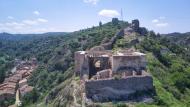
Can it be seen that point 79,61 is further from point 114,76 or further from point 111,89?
point 111,89

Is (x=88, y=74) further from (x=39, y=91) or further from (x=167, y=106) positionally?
(x=39, y=91)

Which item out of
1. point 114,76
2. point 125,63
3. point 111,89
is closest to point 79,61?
point 125,63

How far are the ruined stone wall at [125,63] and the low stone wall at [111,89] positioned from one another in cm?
448

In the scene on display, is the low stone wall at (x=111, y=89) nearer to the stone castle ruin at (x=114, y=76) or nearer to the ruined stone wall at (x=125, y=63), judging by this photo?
the stone castle ruin at (x=114, y=76)

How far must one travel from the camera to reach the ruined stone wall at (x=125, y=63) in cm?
4662

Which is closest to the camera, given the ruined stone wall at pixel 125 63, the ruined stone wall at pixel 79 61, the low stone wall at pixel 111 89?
the low stone wall at pixel 111 89

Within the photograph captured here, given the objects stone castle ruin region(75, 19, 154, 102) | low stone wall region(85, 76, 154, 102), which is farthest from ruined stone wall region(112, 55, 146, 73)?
low stone wall region(85, 76, 154, 102)

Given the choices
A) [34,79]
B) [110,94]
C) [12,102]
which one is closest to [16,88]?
[34,79]

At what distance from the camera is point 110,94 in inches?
1641

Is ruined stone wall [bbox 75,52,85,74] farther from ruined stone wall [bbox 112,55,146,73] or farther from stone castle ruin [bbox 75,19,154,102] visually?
ruined stone wall [bbox 112,55,146,73]

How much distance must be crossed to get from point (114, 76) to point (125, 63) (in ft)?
13.4

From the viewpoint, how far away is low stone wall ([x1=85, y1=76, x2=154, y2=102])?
1635 inches

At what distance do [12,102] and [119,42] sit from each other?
3528 cm

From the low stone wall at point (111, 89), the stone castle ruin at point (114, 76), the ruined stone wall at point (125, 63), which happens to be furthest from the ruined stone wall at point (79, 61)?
the low stone wall at point (111, 89)
